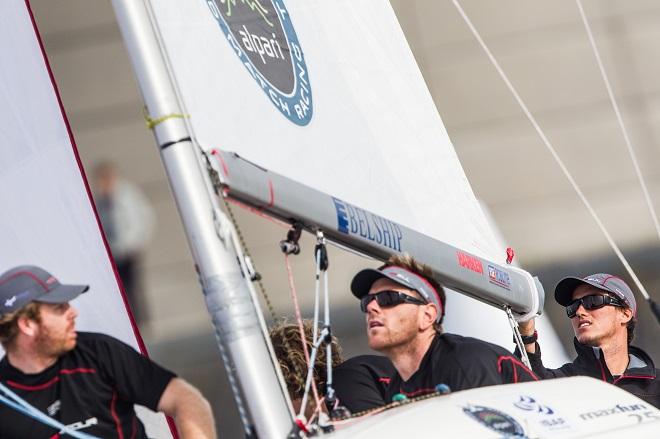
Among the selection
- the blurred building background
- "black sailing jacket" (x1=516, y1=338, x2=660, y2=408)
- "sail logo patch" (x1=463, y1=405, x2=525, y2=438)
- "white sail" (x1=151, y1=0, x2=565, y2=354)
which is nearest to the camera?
"sail logo patch" (x1=463, y1=405, x2=525, y2=438)

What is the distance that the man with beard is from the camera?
8.59ft

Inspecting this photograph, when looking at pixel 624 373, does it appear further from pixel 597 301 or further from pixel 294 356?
pixel 294 356

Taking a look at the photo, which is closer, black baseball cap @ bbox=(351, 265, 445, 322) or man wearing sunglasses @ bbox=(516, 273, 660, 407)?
black baseball cap @ bbox=(351, 265, 445, 322)

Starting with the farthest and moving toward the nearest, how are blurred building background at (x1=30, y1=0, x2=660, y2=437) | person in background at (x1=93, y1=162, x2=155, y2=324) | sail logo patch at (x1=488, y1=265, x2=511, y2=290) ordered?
1. blurred building background at (x1=30, y1=0, x2=660, y2=437)
2. person in background at (x1=93, y1=162, x2=155, y2=324)
3. sail logo patch at (x1=488, y1=265, x2=511, y2=290)

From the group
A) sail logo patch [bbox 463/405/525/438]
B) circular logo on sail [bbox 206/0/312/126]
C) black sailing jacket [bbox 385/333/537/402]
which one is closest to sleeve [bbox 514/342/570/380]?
black sailing jacket [bbox 385/333/537/402]

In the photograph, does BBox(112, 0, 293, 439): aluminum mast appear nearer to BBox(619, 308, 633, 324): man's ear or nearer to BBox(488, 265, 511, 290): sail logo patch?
BBox(488, 265, 511, 290): sail logo patch

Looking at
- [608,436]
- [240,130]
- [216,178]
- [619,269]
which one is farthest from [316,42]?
[619,269]

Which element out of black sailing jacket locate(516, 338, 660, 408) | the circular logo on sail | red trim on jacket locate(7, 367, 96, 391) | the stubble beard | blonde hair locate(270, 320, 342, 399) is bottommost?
black sailing jacket locate(516, 338, 660, 408)

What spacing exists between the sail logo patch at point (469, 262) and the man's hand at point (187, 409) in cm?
79

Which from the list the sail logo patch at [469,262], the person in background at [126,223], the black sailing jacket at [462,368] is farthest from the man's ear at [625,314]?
the person in background at [126,223]

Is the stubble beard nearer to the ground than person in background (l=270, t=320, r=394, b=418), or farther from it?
farther from it

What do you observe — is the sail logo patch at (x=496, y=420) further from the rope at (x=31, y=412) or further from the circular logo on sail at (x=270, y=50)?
the circular logo on sail at (x=270, y=50)

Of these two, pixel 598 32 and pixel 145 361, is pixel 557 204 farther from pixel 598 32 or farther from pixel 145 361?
pixel 145 361

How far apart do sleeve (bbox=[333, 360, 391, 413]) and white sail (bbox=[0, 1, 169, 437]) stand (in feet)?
1.89
